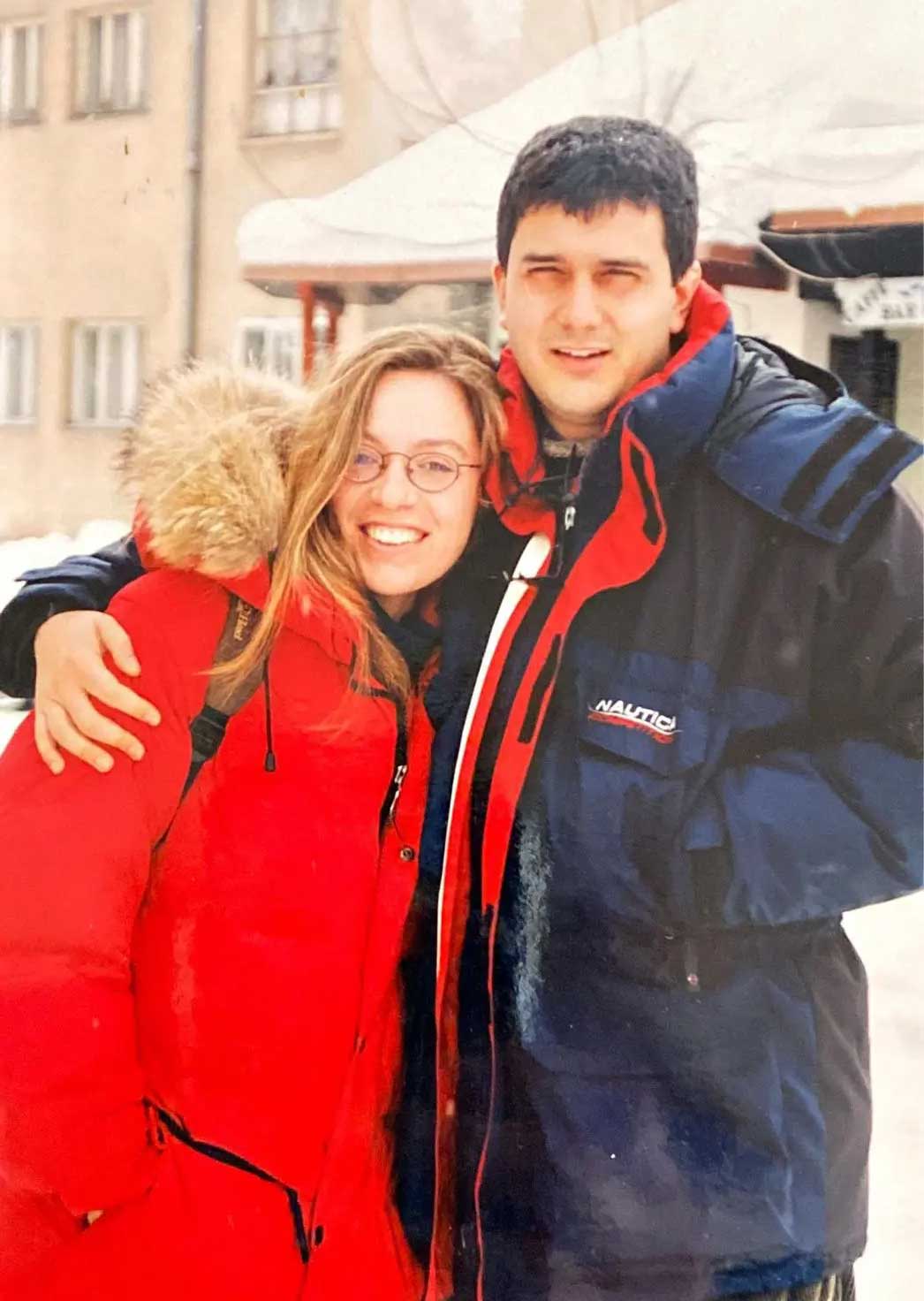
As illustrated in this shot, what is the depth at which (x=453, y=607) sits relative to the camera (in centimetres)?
142

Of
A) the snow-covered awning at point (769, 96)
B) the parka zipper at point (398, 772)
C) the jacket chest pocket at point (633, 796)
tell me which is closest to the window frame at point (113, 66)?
the snow-covered awning at point (769, 96)

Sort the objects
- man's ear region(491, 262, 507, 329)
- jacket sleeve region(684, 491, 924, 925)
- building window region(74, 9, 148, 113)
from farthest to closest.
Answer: building window region(74, 9, 148, 113) → man's ear region(491, 262, 507, 329) → jacket sleeve region(684, 491, 924, 925)

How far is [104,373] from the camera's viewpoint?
61.2 inches

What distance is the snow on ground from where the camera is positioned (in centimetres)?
140

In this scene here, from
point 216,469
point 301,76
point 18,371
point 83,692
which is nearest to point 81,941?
point 83,692

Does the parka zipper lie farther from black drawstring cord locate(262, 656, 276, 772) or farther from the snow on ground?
the snow on ground

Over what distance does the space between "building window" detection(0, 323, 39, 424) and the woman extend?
11.9 inches

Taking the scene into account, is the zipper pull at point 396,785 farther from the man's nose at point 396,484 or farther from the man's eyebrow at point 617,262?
the man's eyebrow at point 617,262

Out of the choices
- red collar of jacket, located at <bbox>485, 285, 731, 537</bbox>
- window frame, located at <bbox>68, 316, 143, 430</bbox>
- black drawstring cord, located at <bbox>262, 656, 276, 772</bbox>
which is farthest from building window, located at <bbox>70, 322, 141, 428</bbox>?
red collar of jacket, located at <bbox>485, 285, 731, 537</bbox>

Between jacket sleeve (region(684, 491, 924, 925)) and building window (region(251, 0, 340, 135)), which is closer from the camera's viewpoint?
jacket sleeve (region(684, 491, 924, 925))

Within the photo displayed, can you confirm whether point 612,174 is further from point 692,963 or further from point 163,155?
point 692,963

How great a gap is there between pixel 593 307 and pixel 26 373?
802 mm

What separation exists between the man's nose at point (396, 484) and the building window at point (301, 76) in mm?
466

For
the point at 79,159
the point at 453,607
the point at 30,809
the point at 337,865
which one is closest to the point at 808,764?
the point at 453,607
